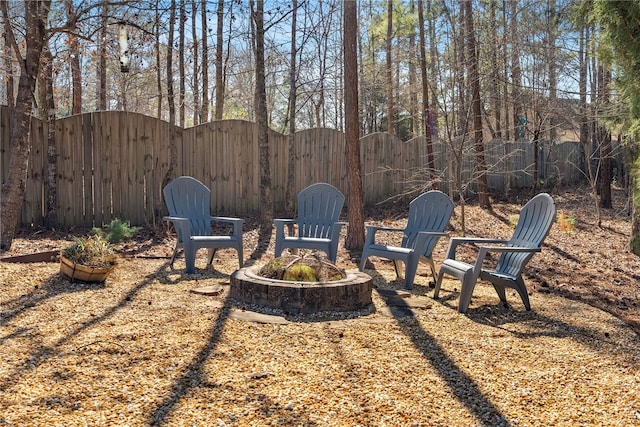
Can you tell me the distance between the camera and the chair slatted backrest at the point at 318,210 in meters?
5.50

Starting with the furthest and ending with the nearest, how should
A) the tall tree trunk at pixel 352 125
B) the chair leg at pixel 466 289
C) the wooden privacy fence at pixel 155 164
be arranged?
the wooden privacy fence at pixel 155 164 < the tall tree trunk at pixel 352 125 < the chair leg at pixel 466 289

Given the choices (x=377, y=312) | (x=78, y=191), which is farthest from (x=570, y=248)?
(x=78, y=191)

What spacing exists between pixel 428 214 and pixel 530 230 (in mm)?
1077

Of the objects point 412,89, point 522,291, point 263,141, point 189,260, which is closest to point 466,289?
point 522,291

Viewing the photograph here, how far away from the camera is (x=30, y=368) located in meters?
2.52

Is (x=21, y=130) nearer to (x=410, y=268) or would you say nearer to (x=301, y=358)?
(x=410, y=268)

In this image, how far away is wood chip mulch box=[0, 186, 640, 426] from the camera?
2213mm

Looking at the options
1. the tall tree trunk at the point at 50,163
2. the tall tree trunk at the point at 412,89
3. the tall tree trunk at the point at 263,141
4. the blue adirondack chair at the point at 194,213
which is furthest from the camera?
the tall tree trunk at the point at 412,89

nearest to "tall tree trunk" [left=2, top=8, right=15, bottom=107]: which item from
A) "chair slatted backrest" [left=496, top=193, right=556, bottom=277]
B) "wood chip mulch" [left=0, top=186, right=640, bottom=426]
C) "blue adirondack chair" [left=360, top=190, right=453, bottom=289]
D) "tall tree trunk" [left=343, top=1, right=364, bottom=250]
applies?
"wood chip mulch" [left=0, top=186, right=640, bottom=426]

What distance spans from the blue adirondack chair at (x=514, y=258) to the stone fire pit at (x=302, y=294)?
67cm

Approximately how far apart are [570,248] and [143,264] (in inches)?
193

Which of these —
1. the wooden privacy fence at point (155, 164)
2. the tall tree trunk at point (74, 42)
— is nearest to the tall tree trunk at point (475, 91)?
the wooden privacy fence at point (155, 164)

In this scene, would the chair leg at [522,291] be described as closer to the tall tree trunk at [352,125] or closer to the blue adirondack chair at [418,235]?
the blue adirondack chair at [418,235]

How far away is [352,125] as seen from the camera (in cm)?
608
